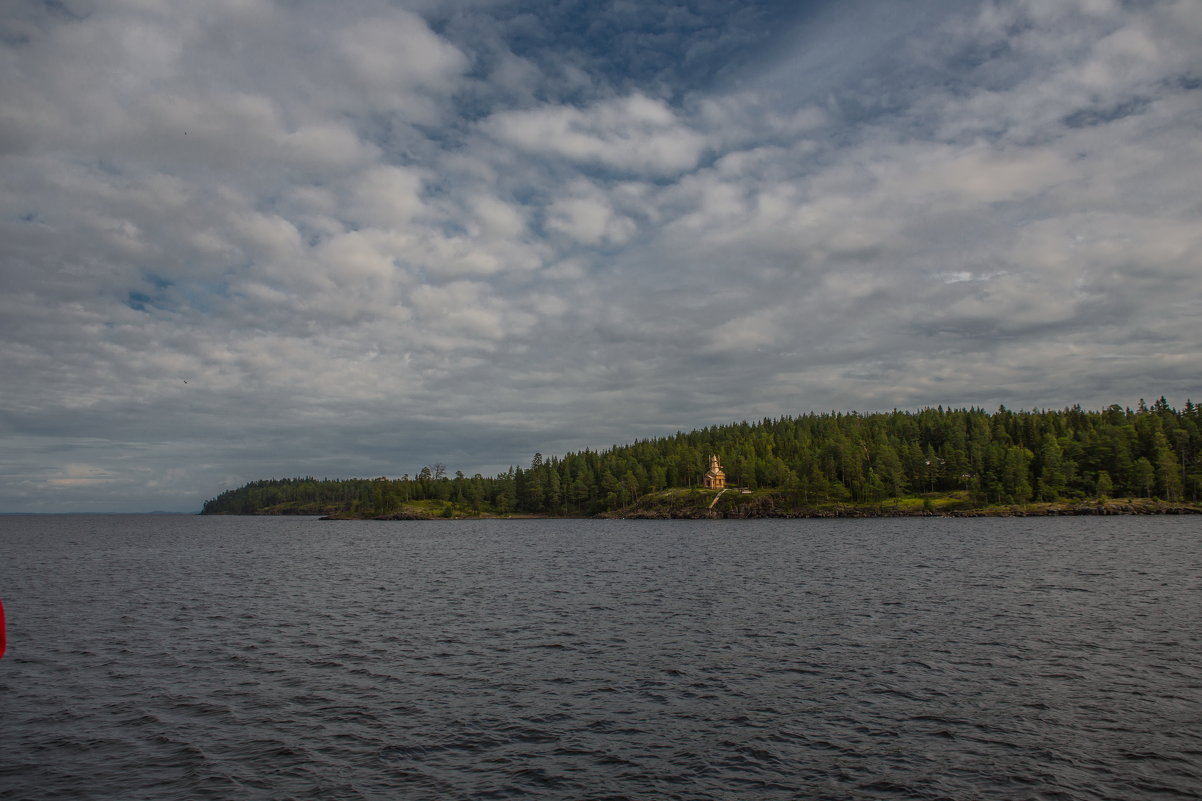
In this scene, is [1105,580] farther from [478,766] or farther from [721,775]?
[478,766]

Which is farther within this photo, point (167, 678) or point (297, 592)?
point (297, 592)

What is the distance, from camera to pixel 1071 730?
88.3 feet

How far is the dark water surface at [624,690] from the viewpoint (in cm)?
2380

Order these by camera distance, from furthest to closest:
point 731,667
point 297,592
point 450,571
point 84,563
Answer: point 84,563, point 450,571, point 297,592, point 731,667

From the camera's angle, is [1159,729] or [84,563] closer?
[1159,729]

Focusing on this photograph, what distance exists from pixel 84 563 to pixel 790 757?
131 metres

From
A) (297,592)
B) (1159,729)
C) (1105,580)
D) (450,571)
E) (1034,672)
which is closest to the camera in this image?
(1159,729)

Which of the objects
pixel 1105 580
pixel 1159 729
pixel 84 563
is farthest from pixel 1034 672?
pixel 84 563

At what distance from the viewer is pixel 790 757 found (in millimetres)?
25078

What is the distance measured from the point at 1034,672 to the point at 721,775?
2111 centimetres

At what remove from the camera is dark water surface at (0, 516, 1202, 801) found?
23.8 m

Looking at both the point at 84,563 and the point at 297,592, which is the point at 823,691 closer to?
the point at 297,592

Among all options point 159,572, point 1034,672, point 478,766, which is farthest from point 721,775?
point 159,572

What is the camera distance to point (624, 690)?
33.6m
